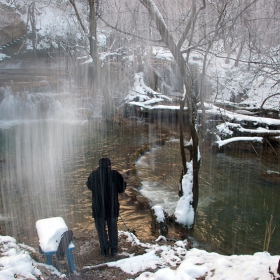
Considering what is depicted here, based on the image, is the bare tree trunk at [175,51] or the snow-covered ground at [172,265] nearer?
the snow-covered ground at [172,265]

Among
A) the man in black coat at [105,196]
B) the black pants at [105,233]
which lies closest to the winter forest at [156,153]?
the black pants at [105,233]

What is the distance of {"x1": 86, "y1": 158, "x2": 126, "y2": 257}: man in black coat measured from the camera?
5.05 m

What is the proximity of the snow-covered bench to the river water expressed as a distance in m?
2.12

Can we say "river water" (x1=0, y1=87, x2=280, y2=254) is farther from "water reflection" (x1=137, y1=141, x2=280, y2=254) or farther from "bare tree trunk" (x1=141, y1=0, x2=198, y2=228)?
"bare tree trunk" (x1=141, y1=0, x2=198, y2=228)

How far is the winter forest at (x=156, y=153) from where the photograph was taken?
193 inches

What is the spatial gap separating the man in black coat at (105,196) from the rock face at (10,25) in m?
28.4

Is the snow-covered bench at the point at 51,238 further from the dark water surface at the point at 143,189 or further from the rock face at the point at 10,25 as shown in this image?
the rock face at the point at 10,25

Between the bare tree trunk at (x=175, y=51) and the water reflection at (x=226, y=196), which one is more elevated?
the bare tree trunk at (x=175, y=51)

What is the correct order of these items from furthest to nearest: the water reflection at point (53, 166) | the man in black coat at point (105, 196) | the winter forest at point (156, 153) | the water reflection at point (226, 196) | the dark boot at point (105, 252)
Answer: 1. the water reflection at point (53, 166)
2. the water reflection at point (226, 196)
3. the dark boot at point (105, 252)
4. the man in black coat at point (105, 196)
5. the winter forest at point (156, 153)

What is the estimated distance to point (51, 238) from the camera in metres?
4.45

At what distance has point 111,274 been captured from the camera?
14.2 feet

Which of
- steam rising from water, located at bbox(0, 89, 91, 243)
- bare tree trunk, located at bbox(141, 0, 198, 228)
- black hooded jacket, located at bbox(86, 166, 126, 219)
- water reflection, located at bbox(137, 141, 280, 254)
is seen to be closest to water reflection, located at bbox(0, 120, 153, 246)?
steam rising from water, located at bbox(0, 89, 91, 243)

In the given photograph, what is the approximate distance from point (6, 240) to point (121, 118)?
1478cm

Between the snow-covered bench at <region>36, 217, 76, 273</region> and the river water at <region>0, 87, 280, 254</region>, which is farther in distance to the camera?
the river water at <region>0, 87, 280, 254</region>
